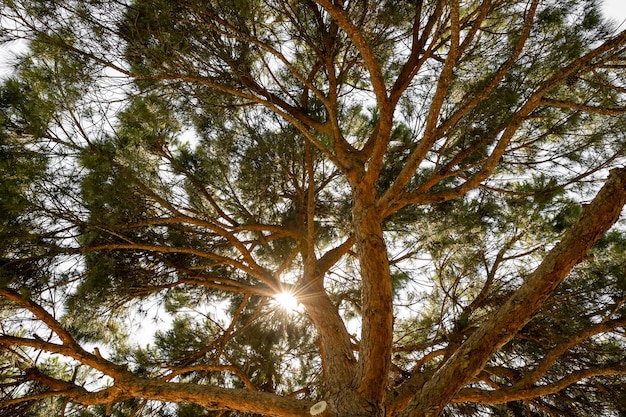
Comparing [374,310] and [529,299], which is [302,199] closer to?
[374,310]

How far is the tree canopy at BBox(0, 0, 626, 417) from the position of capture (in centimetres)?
224

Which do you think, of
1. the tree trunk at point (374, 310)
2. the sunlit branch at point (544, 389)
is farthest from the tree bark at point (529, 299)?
the sunlit branch at point (544, 389)

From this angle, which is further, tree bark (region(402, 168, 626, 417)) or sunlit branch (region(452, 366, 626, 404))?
sunlit branch (region(452, 366, 626, 404))

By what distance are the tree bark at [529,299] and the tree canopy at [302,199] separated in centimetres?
53

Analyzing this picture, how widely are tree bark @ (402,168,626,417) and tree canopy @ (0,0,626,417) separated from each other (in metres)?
0.53

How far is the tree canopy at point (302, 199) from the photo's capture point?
224 cm

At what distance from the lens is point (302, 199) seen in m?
3.87

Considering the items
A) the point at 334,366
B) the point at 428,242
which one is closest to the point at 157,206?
the point at 334,366

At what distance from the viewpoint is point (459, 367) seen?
1457 millimetres

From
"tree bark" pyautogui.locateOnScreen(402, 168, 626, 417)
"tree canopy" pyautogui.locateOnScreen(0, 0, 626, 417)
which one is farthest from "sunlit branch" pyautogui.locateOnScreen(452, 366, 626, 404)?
"tree bark" pyautogui.locateOnScreen(402, 168, 626, 417)

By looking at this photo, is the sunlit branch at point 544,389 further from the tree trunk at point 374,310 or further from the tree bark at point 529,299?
the tree bark at point 529,299

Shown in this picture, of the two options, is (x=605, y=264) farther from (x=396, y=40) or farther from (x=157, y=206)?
(x=157, y=206)

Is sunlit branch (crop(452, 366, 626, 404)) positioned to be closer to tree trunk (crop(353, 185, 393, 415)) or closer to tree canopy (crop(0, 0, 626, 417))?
tree canopy (crop(0, 0, 626, 417))

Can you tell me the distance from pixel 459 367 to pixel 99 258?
2.43 metres
